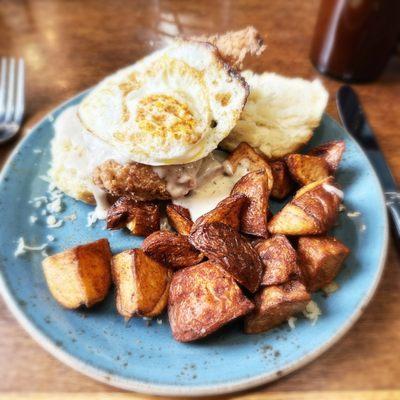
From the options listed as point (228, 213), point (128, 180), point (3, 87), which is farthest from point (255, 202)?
point (3, 87)

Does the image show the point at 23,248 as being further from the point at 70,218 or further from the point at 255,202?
the point at 255,202

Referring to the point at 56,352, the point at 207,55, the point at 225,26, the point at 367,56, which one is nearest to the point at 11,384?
the point at 56,352

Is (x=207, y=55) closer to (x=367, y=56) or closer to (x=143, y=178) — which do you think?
(x=143, y=178)

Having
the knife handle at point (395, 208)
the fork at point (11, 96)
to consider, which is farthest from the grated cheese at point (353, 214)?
the fork at point (11, 96)

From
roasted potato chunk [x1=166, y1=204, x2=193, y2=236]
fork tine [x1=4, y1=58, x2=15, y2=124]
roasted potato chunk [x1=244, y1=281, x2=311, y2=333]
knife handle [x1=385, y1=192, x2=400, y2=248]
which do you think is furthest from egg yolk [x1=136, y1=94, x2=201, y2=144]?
fork tine [x1=4, y1=58, x2=15, y2=124]

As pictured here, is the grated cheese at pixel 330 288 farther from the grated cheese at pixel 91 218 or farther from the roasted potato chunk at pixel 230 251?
the grated cheese at pixel 91 218
